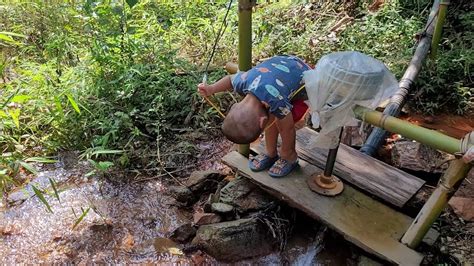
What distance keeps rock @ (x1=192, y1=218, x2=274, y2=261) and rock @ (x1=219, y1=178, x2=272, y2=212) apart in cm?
14

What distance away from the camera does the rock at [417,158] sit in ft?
9.46

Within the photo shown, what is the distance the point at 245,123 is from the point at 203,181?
39.9 inches

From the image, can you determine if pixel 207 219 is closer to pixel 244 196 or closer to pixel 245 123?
pixel 244 196

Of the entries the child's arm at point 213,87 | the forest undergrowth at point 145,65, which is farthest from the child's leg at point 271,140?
the forest undergrowth at point 145,65

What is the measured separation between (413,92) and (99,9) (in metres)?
3.25

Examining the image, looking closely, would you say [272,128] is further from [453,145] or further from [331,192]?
[453,145]

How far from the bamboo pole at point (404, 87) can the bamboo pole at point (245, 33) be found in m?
1.13

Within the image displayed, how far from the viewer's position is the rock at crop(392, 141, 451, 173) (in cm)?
288

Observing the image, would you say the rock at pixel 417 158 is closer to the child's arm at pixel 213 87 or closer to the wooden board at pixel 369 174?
the wooden board at pixel 369 174

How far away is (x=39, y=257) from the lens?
8.59ft

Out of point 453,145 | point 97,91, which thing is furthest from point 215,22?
point 453,145

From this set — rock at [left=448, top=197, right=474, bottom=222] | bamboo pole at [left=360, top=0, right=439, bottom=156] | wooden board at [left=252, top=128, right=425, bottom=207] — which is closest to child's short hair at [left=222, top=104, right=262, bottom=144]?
wooden board at [left=252, top=128, right=425, bottom=207]

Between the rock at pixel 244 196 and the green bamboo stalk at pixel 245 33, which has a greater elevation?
the green bamboo stalk at pixel 245 33

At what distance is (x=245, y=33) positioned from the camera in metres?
2.52
